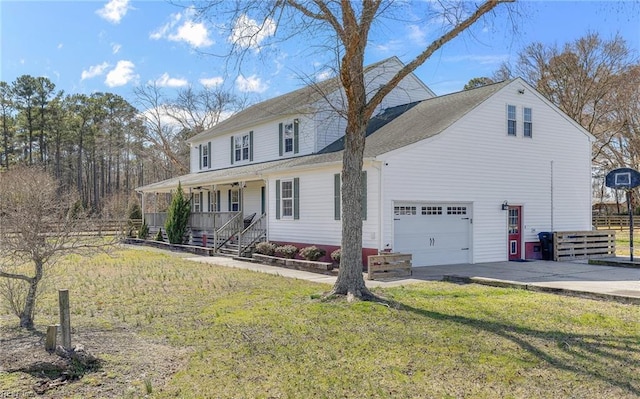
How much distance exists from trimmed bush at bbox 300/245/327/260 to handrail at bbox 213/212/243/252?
16.0 ft

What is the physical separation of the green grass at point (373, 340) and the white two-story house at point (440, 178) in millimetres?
4375

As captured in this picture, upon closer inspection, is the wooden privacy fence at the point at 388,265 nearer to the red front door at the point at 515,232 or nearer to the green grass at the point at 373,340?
the green grass at the point at 373,340

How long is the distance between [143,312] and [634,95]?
115 feet

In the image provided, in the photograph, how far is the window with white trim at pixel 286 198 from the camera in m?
17.8

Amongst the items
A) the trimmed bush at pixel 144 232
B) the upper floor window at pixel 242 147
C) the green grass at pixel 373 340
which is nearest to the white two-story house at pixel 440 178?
the upper floor window at pixel 242 147

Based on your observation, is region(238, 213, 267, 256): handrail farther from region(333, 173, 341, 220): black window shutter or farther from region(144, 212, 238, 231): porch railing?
region(333, 173, 341, 220): black window shutter

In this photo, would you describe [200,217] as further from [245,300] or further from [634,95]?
[634,95]

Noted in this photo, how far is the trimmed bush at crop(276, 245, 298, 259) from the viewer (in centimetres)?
1639

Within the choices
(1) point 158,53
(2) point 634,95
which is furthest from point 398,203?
(2) point 634,95

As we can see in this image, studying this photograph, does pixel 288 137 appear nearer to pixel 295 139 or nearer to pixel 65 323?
pixel 295 139

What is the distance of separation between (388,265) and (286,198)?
20.1ft

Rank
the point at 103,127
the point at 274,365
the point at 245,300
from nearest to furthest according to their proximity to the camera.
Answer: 1. the point at 274,365
2. the point at 245,300
3. the point at 103,127

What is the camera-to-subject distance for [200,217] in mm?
23047

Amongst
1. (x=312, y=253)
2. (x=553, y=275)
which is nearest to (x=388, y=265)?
(x=312, y=253)
